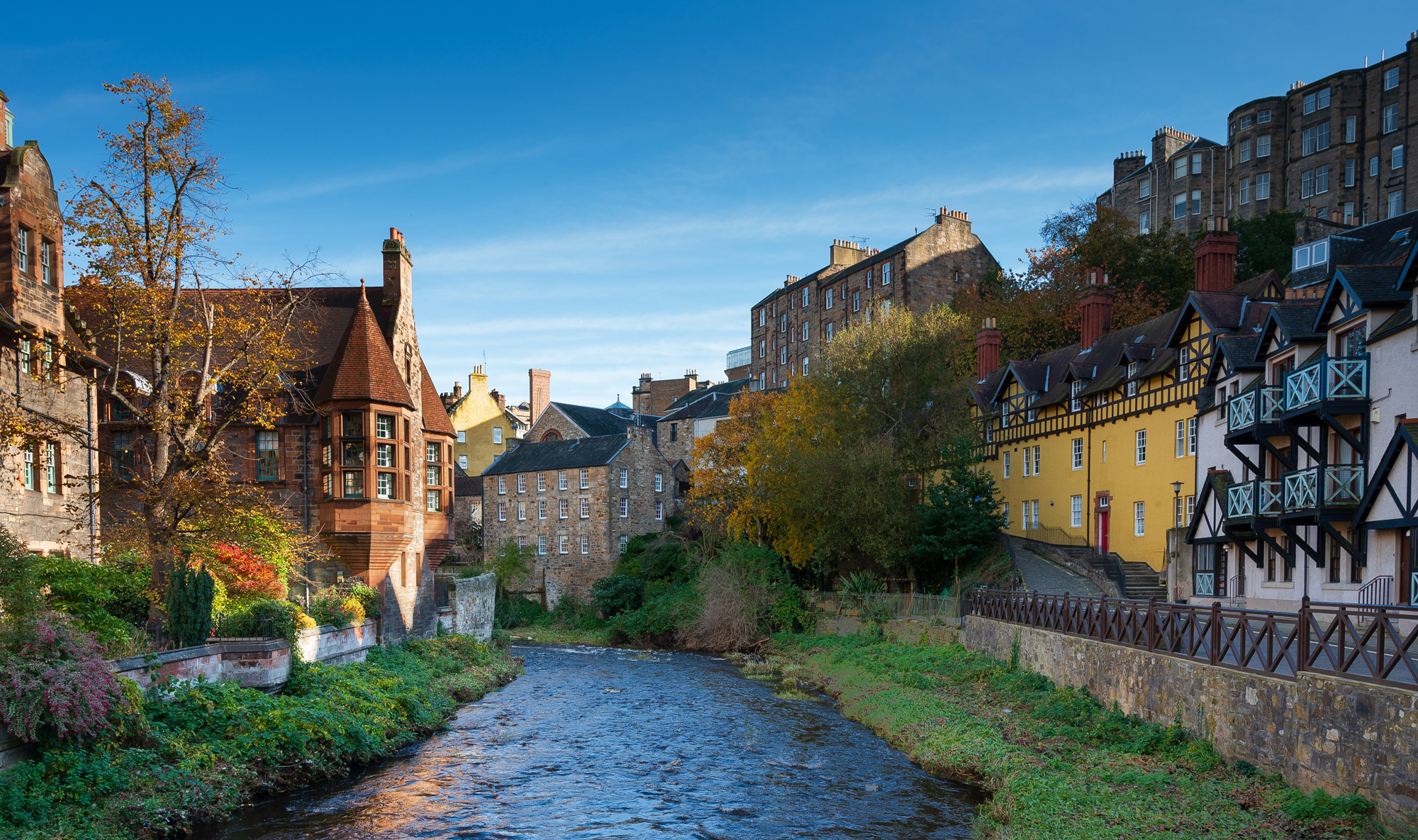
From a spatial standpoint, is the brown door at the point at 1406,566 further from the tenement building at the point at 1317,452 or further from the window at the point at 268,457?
the window at the point at 268,457

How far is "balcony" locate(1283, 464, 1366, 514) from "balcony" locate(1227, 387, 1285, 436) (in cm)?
180

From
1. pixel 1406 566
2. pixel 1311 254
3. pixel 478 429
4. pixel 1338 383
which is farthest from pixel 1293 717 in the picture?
pixel 478 429

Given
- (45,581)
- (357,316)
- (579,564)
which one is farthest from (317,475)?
(579,564)

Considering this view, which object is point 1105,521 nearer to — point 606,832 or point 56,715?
point 606,832

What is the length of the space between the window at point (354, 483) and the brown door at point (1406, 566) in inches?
917

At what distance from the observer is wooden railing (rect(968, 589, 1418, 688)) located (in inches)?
454

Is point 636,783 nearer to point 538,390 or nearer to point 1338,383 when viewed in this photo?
point 1338,383

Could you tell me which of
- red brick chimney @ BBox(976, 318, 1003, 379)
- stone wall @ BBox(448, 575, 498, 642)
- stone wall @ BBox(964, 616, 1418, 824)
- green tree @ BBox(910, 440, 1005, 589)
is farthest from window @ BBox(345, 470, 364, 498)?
red brick chimney @ BBox(976, 318, 1003, 379)

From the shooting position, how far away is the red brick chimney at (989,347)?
45438 mm

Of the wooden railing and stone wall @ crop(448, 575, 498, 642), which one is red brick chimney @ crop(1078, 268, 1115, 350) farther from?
stone wall @ crop(448, 575, 498, 642)

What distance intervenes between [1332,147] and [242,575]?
62.6 metres

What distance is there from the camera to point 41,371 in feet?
67.0

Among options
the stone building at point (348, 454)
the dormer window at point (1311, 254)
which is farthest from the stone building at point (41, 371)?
the dormer window at point (1311, 254)

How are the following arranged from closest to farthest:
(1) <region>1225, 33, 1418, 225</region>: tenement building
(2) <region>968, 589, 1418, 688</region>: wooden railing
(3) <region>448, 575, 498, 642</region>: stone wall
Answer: (2) <region>968, 589, 1418, 688</region>: wooden railing → (3) <region>448, 575, 498, 642</region>: stone wall → (1) <region>1225, 33, 1418, 225</region>: tenement building
